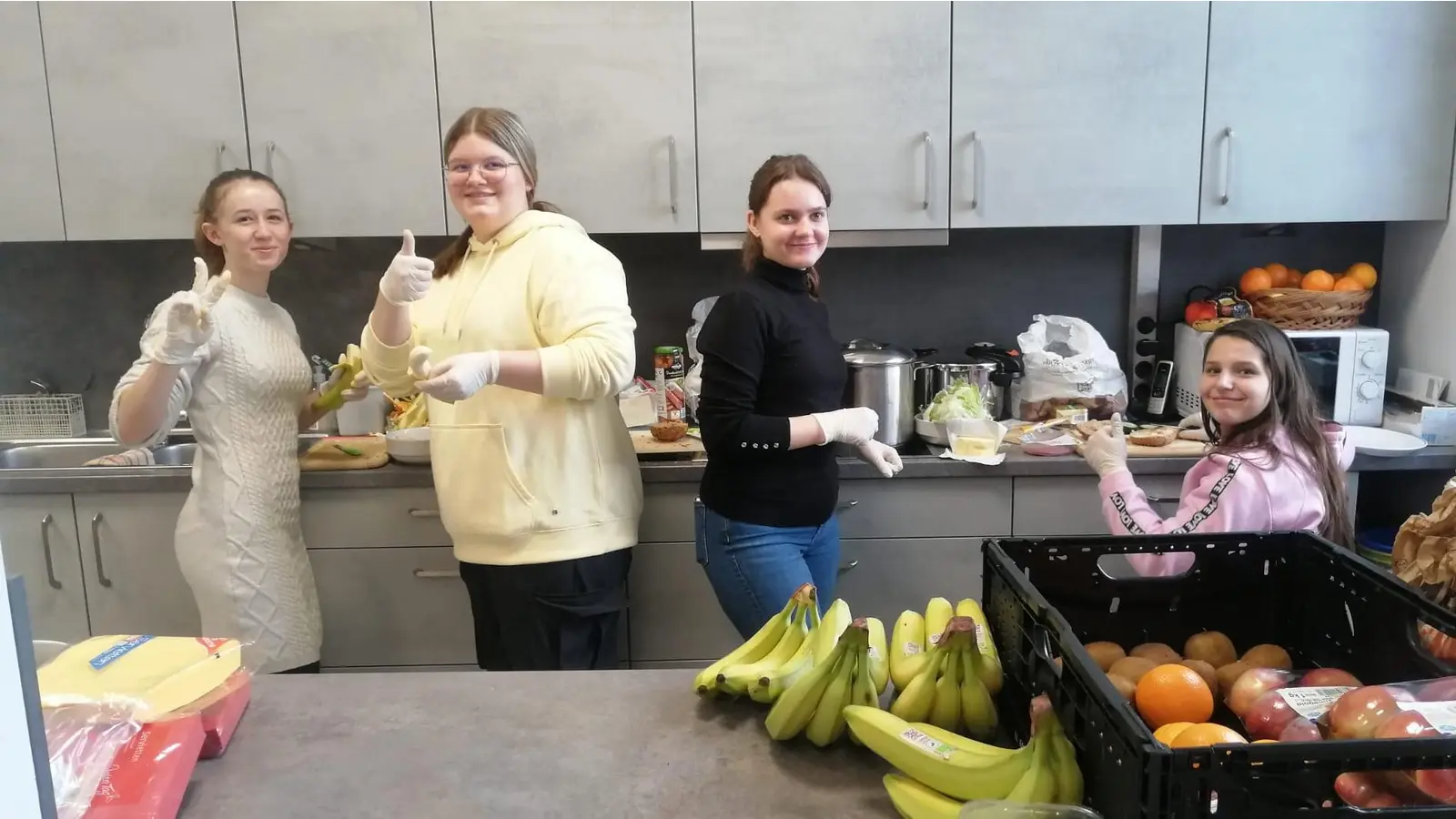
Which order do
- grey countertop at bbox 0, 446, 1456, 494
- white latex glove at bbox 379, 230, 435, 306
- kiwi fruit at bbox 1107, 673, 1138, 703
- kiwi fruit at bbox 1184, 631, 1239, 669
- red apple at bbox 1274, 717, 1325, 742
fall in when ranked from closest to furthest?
red apple at bbox 1274, 717, 1325, 742, kiwi fruit at bbox 1107, 673, 1138, 703, kiwi fruit at bbox 1184, 631, 1239, 669, white latex glove at bbox 379, 230, 435, 306, grey countertop at bbox 0, 446, 1456, 494

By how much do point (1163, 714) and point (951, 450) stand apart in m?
1.35

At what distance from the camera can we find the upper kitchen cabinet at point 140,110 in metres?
2.24

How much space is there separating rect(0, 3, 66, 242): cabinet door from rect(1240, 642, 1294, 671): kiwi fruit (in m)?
2.65

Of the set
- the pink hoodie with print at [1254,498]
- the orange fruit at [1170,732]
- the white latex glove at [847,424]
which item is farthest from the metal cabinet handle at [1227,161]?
the orange fruit at [1170,732]

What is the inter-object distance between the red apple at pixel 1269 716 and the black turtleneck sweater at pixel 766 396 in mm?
900

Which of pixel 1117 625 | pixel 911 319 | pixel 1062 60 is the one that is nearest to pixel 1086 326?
pixel 911 319

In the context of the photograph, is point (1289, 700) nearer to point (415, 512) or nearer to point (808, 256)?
point (808, 256)

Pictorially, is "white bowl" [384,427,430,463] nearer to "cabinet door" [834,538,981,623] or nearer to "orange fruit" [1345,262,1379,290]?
"cabinet door" [834,538,981,623]

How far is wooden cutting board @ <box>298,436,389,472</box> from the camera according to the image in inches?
84.2

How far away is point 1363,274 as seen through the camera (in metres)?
2.40

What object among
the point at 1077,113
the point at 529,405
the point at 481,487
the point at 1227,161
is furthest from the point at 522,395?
the point at 1227,161

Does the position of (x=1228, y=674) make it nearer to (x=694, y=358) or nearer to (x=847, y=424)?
(x=847, y=424)

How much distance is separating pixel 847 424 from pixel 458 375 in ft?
2.26

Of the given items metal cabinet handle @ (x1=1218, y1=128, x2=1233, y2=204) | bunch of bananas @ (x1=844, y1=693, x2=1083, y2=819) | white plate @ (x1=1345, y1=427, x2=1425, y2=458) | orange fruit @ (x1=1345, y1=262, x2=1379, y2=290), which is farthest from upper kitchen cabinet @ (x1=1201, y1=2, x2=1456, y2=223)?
bunch of bananas @ (x1=844, y1=693, x2=1083, y2=819)
